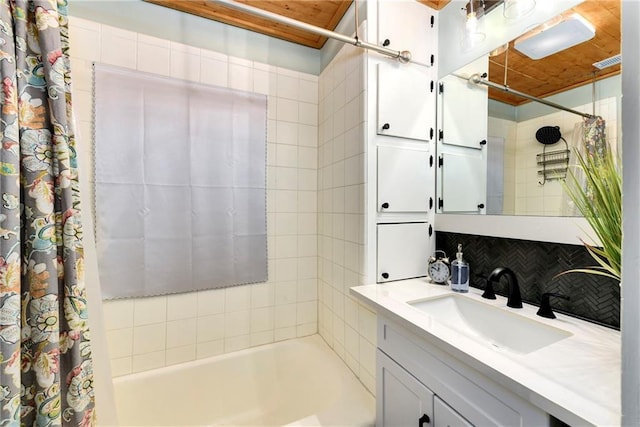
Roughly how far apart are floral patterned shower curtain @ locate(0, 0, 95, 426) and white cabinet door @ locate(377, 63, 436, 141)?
1.24 meters

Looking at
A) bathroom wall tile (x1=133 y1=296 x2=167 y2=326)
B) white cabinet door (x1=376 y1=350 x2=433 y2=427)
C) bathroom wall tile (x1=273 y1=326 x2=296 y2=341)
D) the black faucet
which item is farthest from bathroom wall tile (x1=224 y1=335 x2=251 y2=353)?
the black faucet

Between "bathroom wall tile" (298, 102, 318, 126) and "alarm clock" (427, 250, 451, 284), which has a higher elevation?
"bathroom wall tile" (298, 102, 318, 126)

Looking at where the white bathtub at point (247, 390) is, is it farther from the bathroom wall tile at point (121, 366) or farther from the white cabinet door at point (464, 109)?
the white cabinet door at point (464, 109)

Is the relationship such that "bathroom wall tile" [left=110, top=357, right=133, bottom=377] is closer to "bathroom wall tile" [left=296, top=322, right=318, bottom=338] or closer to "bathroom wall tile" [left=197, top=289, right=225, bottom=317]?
"bathroom wall tile" [left=197, top=289, right=225, bottom=317]

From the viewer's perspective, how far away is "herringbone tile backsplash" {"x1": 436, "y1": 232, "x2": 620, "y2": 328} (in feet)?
2.83

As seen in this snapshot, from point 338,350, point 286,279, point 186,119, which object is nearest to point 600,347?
point 338,350

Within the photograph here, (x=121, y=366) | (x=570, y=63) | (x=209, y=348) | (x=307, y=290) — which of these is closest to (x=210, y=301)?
(x=209, y=348)

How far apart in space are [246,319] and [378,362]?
0.99m

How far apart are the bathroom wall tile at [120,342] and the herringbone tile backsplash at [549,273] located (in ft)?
6.37

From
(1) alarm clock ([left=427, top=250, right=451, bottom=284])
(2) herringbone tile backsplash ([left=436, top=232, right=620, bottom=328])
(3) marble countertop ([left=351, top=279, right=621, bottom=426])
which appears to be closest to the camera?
(3) marble countertop ([left=351, top=279, right=621, bottom=426])

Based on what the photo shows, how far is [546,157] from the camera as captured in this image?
101cm

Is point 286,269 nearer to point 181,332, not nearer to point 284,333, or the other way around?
point 284,333

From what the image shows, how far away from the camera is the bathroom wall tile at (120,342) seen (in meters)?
1.43

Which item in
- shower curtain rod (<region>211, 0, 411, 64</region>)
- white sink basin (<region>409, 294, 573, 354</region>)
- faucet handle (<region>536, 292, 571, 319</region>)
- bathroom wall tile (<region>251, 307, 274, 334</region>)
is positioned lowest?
bathroom wall tile (<region>251, 307, 274, 334</region>)
